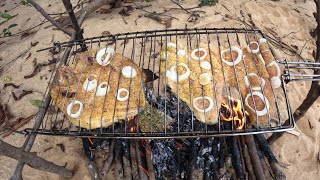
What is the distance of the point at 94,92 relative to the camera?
117 inches

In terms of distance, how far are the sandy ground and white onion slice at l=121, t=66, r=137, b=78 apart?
128 cm

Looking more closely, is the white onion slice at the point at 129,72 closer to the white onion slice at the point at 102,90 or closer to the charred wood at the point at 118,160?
the white onion slice at the point at 102,90

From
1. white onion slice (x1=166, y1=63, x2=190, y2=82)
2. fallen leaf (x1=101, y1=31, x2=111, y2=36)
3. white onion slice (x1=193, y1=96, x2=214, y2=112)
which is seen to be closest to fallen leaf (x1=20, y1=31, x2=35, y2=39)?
fallen leaf (x1=101, y1=31, x2=111, y2=36)

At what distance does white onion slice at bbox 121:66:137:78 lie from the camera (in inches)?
122

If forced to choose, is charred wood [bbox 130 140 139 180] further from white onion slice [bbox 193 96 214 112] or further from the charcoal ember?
white onion slice [bbox 193 96 214 112]

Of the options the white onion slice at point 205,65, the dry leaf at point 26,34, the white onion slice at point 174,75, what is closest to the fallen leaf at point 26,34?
the dry leaf at point 26,34

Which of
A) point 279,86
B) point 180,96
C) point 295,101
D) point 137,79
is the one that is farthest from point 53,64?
point 295,101

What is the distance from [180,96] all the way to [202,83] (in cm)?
28

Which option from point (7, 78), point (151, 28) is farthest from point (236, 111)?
point (7, 78)

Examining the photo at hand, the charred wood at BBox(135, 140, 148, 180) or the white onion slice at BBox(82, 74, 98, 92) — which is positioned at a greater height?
the white onion slice at BBox(82, 74, 98, 92)

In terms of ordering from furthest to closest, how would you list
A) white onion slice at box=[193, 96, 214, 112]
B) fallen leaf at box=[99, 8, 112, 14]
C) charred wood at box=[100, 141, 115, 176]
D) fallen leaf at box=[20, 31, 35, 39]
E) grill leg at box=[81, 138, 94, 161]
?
fallen leaf at box=[99, 8, 112, 14], fallen leaf at box=[20, 31, 35, 39], grill leg at box=[81, 138, 94, 161], charred wood at box=[100, 141, 115, 176], white onion slice at box=[193, 96, 214, 112]

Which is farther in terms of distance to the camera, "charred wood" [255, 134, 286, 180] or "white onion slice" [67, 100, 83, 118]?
"charred wood" [255, 134, 286, 180]

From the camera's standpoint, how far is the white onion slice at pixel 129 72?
310cm

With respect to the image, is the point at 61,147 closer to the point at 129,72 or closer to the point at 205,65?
the point at 129,72
